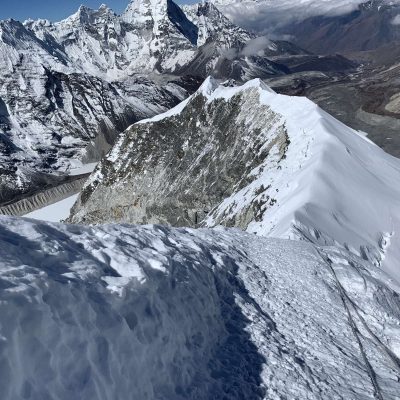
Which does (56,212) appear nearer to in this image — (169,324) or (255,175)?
(255,175)

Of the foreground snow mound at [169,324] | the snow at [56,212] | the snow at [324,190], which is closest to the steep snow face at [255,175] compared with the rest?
the snow at [324,190]

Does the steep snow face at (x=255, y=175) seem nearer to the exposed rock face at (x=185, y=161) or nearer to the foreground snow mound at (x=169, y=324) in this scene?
the exposed rock face at (x=185, y=161)

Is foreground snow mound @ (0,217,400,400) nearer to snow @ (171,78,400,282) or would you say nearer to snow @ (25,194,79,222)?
snow @ (171,78,400,282)

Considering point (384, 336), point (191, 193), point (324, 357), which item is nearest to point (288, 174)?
point (191, 193)

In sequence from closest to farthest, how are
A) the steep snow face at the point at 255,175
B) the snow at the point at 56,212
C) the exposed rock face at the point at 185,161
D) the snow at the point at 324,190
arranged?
the snow at the point at 324,190, the steep snow face at the point at 255,175, the exposed rock face at the point at 185,161, the snow at the point at 56,212

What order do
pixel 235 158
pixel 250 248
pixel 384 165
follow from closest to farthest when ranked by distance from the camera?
pixel 250 248 < pixel 384 165 < pixel 235 158

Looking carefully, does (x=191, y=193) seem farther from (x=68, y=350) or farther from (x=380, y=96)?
(x=380, y=96)

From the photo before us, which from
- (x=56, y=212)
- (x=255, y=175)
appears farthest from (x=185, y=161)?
(x=56, y=212)
